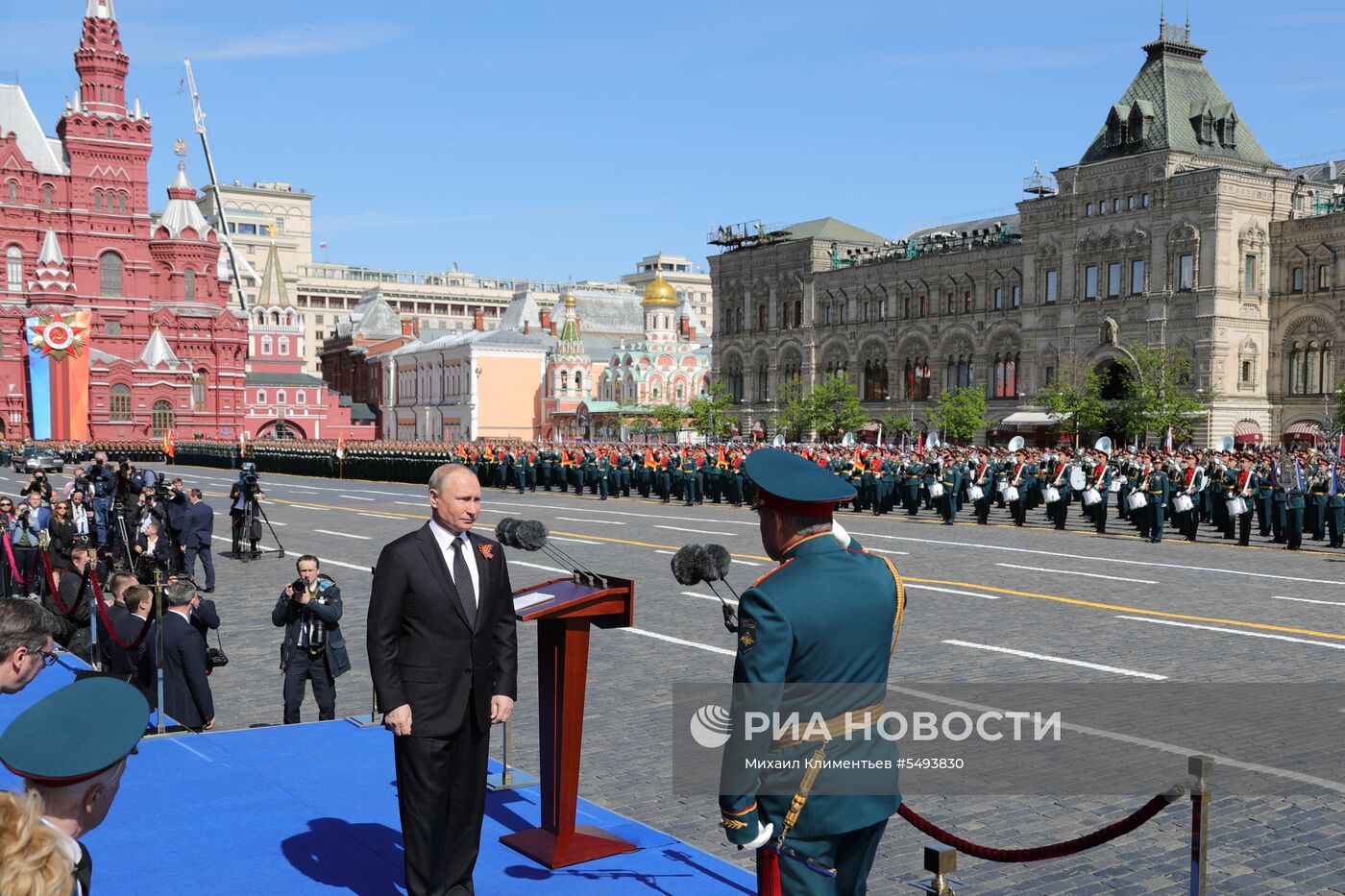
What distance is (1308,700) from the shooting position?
32.1 feet

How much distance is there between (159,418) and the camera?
78.1 meters

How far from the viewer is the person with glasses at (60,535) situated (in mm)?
14709

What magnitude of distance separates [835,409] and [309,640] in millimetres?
63276

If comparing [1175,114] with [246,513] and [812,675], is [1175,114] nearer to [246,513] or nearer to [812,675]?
[246,513]

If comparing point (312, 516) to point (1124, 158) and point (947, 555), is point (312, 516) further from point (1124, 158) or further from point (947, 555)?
point (1124, 158)

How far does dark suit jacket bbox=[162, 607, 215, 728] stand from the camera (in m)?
8.24

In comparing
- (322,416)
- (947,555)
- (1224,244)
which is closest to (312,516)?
(947,555)

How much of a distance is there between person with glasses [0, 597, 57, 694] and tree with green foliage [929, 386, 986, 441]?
59244mm

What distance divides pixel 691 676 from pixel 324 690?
11.4 feet

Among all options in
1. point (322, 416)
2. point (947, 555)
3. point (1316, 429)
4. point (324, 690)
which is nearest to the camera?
point (324, 690)

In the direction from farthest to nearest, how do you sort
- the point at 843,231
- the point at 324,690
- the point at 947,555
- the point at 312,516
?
the point at 843,231, the point at 312,516, the point at 947,555, the point at 324,690

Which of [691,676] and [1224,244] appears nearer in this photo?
[691,676]

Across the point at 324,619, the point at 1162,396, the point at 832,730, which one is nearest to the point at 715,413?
the point at 1162,396

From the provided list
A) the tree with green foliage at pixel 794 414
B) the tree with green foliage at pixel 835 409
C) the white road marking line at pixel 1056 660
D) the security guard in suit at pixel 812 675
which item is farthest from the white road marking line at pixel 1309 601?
the tree with green foliage at pixel 794 414
